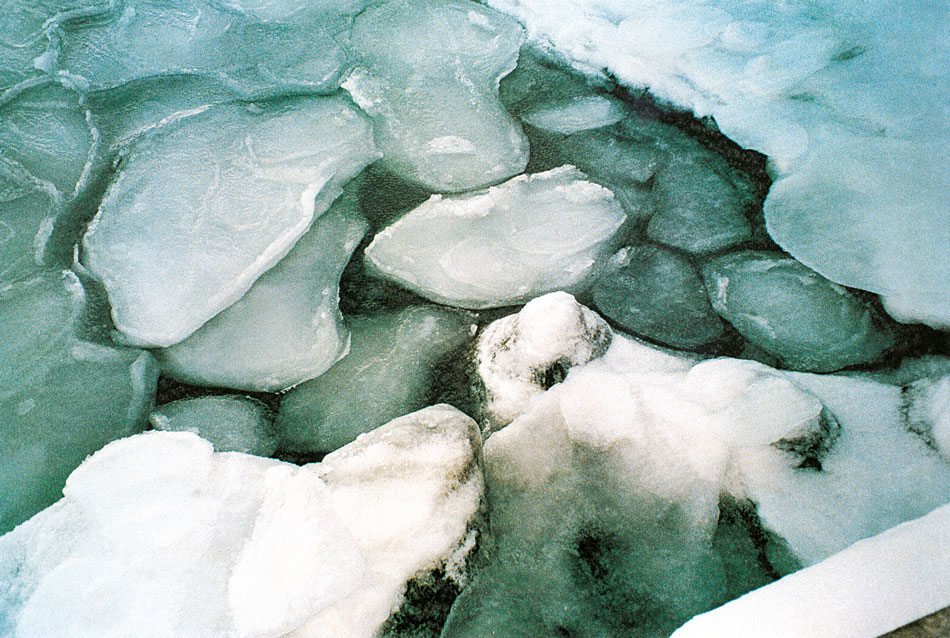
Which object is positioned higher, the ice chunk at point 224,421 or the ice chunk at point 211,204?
the ice chunk at point 211,204

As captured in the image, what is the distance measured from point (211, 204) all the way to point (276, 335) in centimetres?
53

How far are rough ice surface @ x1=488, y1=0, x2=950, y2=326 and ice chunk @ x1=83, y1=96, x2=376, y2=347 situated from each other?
1.06 meters

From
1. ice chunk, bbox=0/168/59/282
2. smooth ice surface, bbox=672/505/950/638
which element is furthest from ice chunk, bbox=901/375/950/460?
ice chunk, bbox=0/168/59/282

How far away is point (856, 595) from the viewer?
0.70m

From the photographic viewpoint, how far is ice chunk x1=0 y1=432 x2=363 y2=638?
0.89 meters

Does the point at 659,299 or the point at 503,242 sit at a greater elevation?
the point at 503,242

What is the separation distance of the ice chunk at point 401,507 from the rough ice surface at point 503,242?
0.45 m

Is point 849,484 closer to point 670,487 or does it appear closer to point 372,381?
point 670,487

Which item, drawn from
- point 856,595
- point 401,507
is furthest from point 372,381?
point 856,595

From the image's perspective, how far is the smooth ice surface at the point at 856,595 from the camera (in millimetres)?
687

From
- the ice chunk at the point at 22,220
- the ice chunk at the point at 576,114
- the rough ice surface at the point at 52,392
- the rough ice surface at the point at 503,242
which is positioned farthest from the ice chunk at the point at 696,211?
the ice chunk at the point at 22,220

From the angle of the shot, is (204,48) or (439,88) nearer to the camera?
(439,88)

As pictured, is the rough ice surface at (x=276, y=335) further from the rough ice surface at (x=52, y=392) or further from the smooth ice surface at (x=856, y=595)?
the smooth ice surface at (x=856, y=595)

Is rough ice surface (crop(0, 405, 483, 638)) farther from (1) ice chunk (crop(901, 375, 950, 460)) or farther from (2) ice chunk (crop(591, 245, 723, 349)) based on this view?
(1) ice chunk (crop(901, 375, 950, 460))
